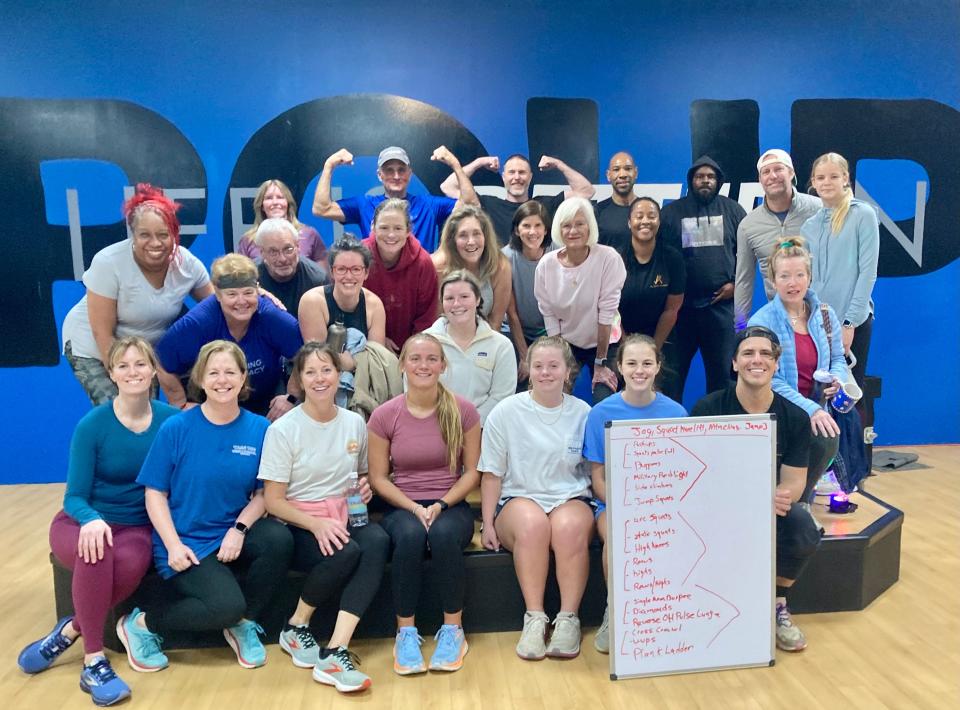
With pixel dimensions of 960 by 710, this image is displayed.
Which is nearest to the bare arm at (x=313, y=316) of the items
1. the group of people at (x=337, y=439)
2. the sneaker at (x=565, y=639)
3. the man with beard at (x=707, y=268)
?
the group of people at (x=337, y=439)

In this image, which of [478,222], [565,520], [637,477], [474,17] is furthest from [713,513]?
[474,17]

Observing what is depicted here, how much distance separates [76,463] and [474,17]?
3833 mm

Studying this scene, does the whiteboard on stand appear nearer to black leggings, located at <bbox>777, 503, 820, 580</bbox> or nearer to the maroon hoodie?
black leggings, located at <bbox>777, 503, 820, 580</bbox>

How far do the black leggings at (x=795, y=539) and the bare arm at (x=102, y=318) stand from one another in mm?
2687

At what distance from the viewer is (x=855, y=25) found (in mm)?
5637

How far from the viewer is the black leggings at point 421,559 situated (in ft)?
9.60

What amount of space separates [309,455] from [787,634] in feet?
5.91

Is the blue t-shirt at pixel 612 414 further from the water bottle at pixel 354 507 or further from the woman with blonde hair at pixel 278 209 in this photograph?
the woman with blonde hair at pixel 278 209

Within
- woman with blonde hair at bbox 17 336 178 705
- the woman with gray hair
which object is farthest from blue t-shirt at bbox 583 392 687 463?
woman with blonde hair at bbox 17 336 178 705

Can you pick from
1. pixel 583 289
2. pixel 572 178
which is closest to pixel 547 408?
pixel 583 289

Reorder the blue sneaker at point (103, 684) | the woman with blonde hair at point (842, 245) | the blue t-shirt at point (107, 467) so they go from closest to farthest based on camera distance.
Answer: the blue sneaker at point (103, 684)
the blue t-shirt at point (107, 467)
the woman with blonde hair at point (842, 245)

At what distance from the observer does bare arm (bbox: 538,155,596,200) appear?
18.0 ft

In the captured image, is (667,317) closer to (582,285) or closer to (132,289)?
(582,285)

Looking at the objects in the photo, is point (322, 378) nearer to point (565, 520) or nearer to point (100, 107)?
point (565, 520)
